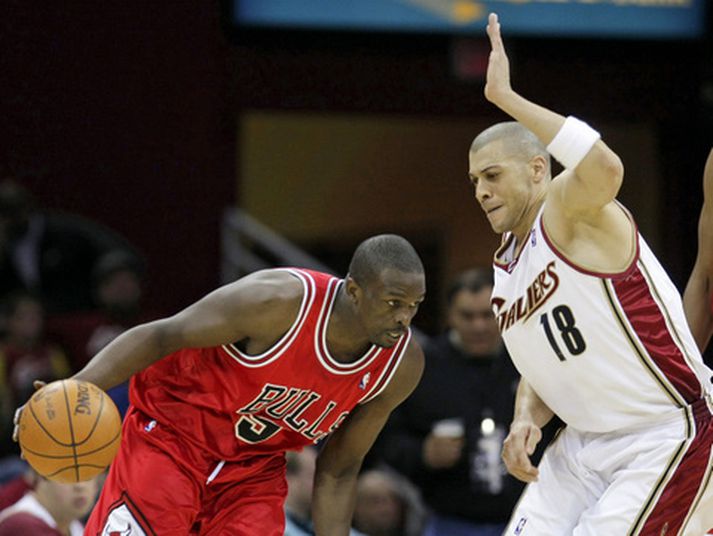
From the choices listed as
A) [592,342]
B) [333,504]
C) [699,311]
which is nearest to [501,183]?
[592,342]

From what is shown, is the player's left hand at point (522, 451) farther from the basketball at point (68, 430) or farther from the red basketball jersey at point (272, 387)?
the basketball at point (68, 430)

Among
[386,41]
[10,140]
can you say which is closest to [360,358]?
[386,41]

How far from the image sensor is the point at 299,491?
26.2 ft

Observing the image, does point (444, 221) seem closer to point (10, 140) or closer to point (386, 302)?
point (10, 140)

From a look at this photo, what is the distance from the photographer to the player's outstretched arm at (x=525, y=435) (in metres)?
4.93

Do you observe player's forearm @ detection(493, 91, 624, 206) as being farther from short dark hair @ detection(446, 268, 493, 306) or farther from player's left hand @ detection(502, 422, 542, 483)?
short dark hair @ detection(446, 268, 493, 306)

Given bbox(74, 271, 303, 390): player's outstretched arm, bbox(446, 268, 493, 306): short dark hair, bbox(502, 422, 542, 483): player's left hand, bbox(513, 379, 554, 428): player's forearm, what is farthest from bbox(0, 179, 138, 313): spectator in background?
bbox(502, 422, 542, 483): player's left hand

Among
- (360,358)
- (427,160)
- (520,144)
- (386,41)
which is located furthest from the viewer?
(427,160)

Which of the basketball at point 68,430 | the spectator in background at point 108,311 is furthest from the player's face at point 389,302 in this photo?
the spectator in background at point 108,311

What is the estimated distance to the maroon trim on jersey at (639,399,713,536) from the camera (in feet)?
15.8

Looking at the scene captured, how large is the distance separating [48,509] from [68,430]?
115cm

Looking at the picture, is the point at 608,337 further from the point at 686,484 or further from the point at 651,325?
the point at 686,484

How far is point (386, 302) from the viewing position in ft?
17.3

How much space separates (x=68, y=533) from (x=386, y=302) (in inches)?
83.0
